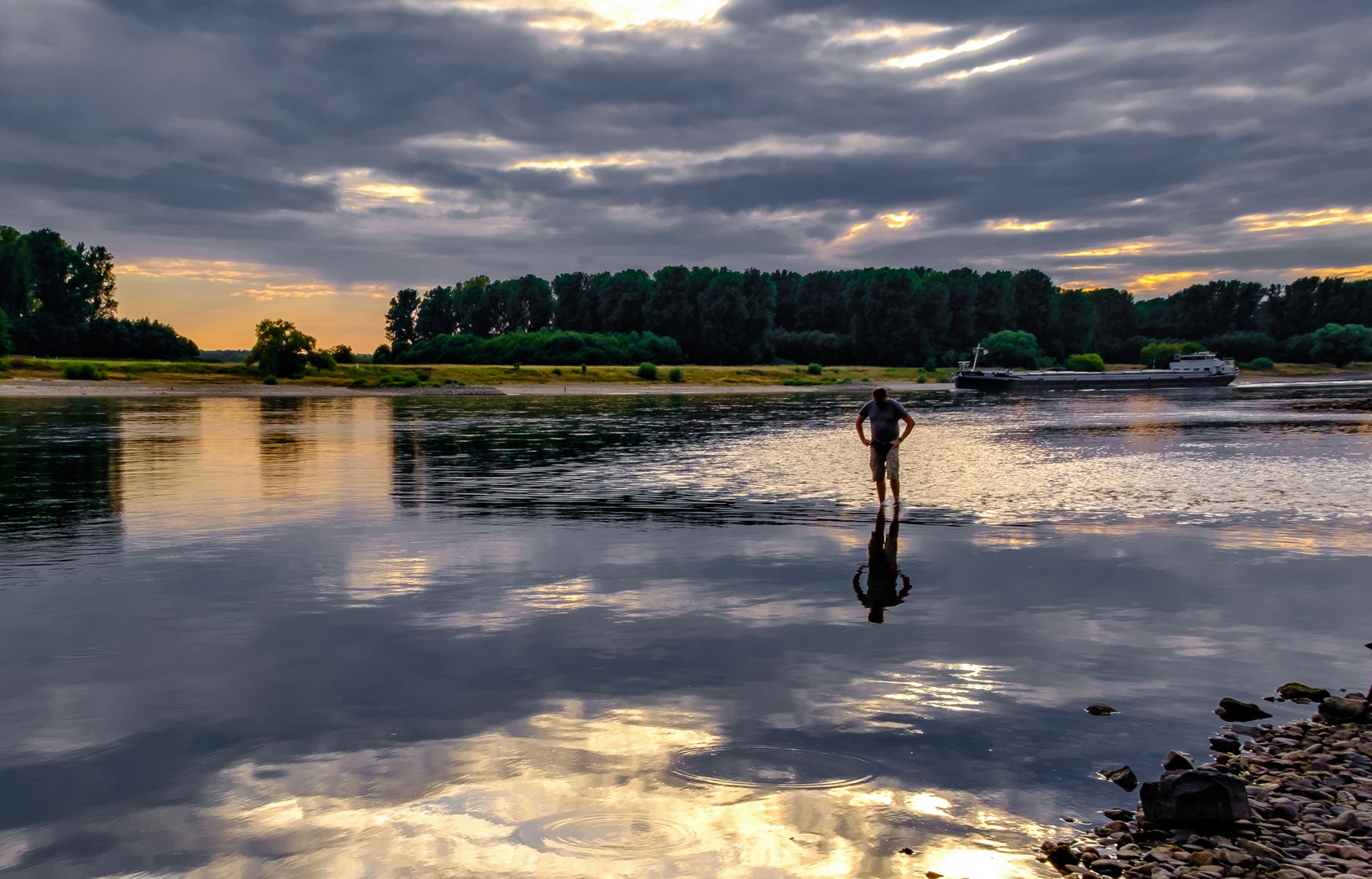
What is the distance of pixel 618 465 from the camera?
29531 mm

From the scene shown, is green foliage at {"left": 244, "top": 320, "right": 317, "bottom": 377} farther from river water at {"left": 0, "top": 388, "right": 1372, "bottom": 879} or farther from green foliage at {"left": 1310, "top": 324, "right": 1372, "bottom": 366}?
green foliage at {"left": 1310, "top": 324, "right": 1372, "bottom": 366}

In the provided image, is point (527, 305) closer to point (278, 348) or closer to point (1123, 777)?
point (278, 348)

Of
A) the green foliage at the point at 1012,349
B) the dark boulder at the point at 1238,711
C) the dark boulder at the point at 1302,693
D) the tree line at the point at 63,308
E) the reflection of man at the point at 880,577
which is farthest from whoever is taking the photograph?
the green foliage at the point at 1012,349

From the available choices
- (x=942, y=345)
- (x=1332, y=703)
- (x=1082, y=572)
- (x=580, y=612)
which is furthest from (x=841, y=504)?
(x=942, y=345)

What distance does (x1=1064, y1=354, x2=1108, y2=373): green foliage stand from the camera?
6462 inches

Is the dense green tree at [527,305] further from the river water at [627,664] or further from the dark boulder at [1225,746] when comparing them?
the dark boulder at [1225,746]

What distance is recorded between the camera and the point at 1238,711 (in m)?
8.22

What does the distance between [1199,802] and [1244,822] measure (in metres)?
0.36

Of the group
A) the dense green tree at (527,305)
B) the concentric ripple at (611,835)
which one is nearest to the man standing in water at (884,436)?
the concentric ripple at (611,835)

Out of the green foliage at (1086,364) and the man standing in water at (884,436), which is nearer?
the man standing in water at (884,436)

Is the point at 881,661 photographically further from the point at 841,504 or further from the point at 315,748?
the point at 841,504

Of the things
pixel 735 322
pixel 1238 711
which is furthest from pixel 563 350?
pixel 1238 711

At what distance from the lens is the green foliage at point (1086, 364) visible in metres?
164

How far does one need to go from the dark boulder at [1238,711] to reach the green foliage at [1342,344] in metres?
206
